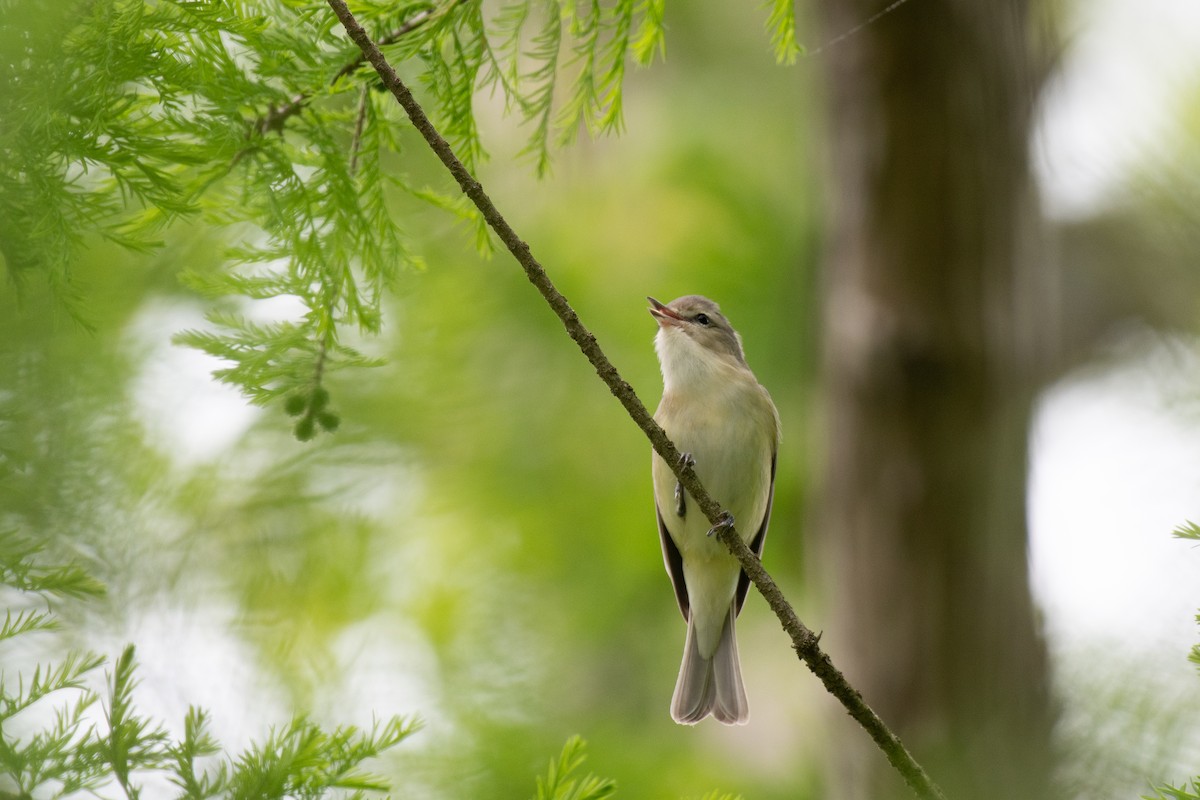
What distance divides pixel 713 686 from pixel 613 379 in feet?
9.01

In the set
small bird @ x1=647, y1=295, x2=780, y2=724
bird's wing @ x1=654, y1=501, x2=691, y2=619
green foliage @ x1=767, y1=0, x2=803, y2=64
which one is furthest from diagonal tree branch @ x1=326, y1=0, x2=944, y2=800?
bird's wing @ x1=654, y1=501, x2=691, y2=619

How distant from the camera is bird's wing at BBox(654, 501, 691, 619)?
16.1ft

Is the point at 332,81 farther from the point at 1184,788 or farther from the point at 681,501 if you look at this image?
the point at 681,501

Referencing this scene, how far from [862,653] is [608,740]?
175 centimetres

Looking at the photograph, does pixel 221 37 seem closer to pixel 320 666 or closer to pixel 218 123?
pixel 218 123

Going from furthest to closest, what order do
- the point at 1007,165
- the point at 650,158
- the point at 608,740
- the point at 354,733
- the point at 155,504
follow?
the point at 650,158 → the point at 608,740 → the point at 1007,165 → the point at 155,504 → the point at 354,733

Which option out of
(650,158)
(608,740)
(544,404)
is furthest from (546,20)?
(650,158)

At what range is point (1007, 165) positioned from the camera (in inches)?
195

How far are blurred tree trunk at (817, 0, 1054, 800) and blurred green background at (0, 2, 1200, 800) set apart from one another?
65 centimetres

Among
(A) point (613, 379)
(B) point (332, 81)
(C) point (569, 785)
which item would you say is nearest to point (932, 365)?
(A) point (613, 379)

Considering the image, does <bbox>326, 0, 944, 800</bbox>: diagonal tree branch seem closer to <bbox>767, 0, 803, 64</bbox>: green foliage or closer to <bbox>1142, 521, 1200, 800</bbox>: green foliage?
<bbox>1142, 521, 1200, 800</bbox>: green foliage

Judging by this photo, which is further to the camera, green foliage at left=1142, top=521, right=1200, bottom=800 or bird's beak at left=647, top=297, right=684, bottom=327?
bird's beak at left=647, top=297, right=684, bottom=327

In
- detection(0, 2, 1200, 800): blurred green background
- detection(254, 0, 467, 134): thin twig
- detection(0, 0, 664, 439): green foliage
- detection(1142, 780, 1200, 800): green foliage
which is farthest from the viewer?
detection(0, 2, 1200, 800): blurred green background

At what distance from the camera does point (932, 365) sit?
4820mm
